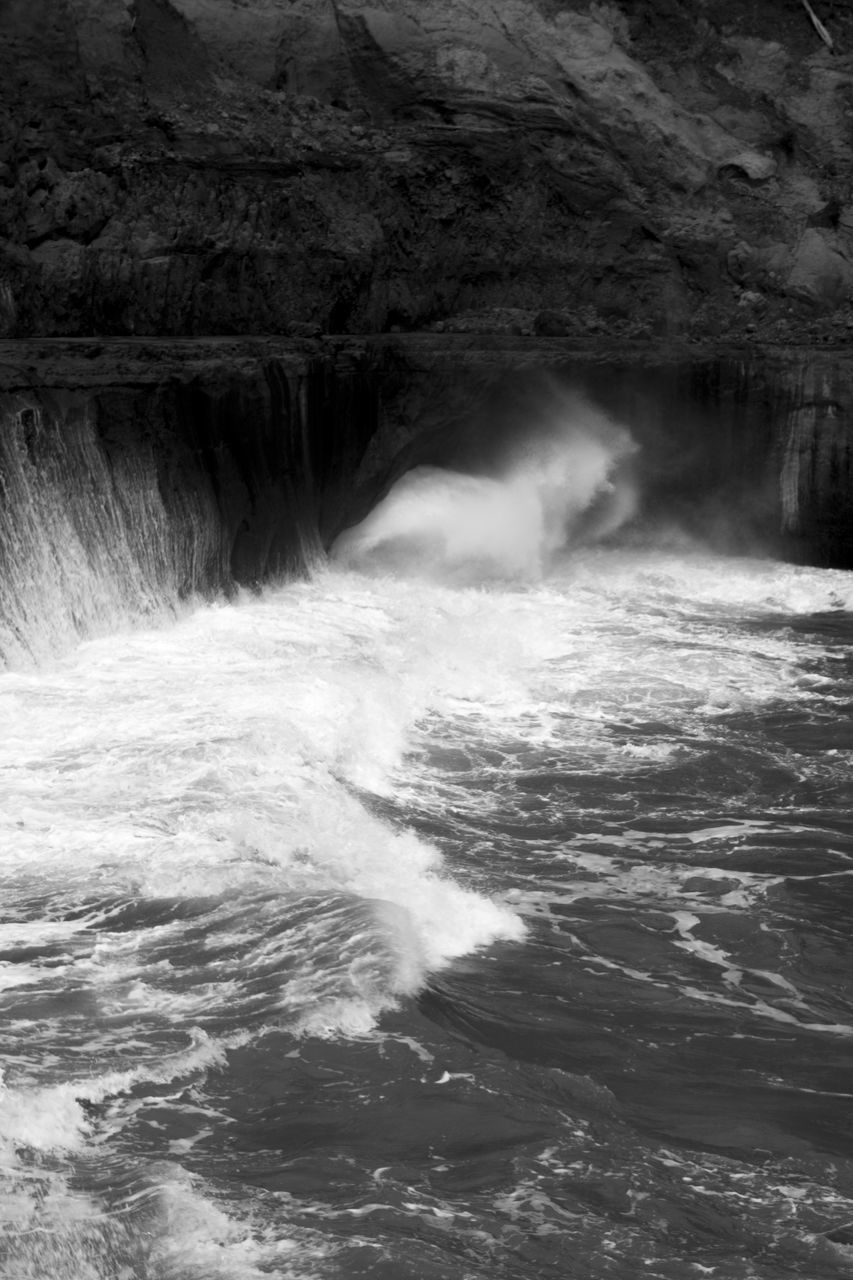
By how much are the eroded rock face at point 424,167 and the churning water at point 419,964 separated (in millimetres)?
5140

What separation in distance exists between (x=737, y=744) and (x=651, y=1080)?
5590 millimetres

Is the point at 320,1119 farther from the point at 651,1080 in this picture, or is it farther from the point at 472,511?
the point at 472,511

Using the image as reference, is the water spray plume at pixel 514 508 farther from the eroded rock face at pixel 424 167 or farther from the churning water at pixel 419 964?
the churning water at pixel 419 964

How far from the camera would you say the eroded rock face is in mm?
16906

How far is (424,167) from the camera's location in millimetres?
19703

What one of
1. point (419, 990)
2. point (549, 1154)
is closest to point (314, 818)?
point (419, 990)

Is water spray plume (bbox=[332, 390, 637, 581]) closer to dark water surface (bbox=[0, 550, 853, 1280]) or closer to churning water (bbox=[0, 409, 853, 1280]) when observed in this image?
churning water (bbox=[0, 409, 853, 1280])

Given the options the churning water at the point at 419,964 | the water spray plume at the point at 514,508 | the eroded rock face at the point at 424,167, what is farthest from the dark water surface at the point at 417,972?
the eroded rock face at the point at 424,167

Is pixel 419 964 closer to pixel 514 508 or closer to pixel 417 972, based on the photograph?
pixel 417 972

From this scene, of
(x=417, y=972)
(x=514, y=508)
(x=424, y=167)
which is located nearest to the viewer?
(x=417, y=972)

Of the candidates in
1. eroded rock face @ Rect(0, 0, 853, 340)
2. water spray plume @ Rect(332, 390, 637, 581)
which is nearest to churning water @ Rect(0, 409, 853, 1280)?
water spray plume @ Rect(332, 390, 637, 581)

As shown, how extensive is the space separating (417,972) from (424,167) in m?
14.3

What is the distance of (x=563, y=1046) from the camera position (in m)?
7.35

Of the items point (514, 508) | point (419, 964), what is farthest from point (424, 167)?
point (419, 964)
